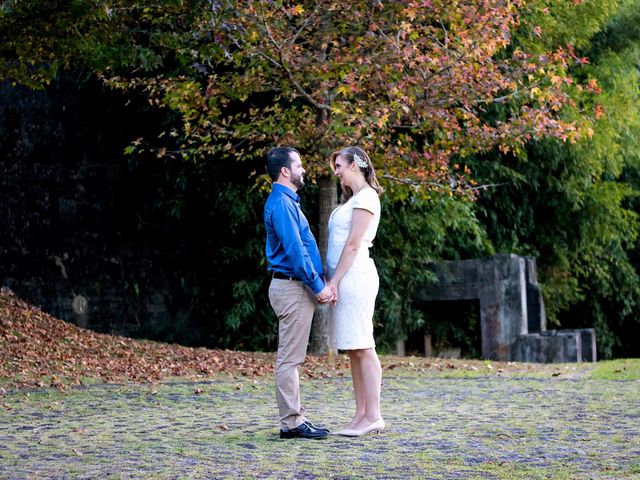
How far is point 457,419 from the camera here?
7949 millimetres

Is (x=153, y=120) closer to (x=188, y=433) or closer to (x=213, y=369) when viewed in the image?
(x=213, y=369)

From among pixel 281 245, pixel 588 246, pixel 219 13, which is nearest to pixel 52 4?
pixel 219 13

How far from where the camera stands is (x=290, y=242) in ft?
22.0

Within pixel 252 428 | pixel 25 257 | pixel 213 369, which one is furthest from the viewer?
pixel 25 257

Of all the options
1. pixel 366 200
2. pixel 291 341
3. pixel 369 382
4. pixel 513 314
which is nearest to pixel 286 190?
pixel 366 200

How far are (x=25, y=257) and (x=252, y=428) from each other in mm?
9612

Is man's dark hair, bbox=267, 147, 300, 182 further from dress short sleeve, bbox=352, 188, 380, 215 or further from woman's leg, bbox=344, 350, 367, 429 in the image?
woman's leg, bbox=344, 350, 367, 429

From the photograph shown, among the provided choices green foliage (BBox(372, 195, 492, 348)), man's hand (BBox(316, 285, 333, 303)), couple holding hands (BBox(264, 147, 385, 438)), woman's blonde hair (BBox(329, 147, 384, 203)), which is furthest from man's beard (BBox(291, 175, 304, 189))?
green foliage (BBox(372, 195, 492, 348))

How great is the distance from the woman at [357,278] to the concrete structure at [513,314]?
949 centimetres

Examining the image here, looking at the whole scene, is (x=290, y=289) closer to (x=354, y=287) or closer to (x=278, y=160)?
(x=354, y=287)

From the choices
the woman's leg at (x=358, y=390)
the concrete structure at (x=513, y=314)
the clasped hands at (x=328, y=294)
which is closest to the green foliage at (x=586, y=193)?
the concrete structure at (x=513, y=314)

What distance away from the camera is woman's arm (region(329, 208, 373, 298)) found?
6.88 metres

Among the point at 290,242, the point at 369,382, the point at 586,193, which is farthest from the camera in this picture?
the point at 586,193

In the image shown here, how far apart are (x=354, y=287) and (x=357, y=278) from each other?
0.20 feet
